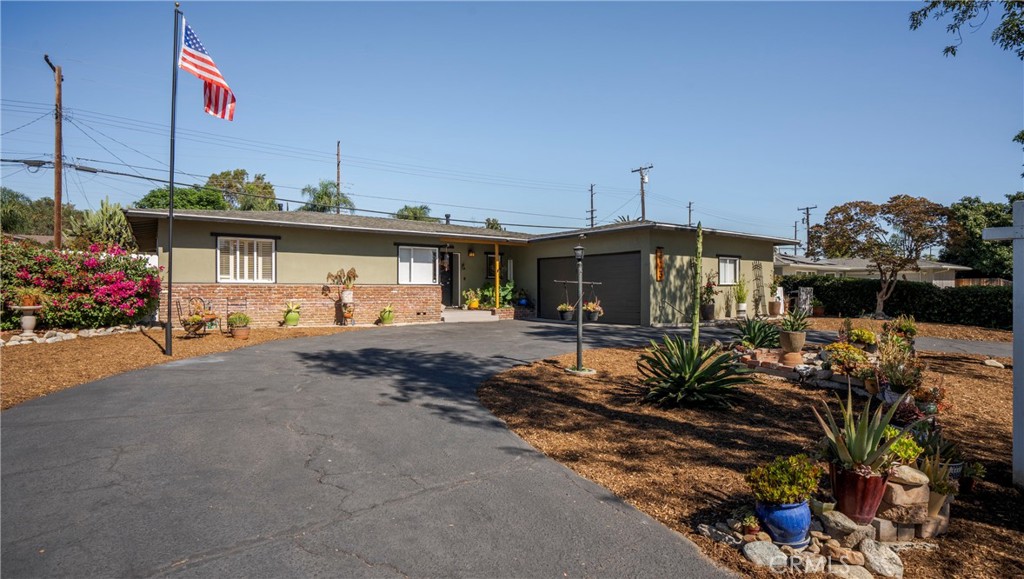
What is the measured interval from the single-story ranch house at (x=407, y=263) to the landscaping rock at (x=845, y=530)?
1375 cm

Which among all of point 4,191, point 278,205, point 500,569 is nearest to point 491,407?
point 500,569

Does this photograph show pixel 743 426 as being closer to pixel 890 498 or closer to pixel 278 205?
pixel 890 498

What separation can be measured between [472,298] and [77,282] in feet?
40.3

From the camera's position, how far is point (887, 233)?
1956cm

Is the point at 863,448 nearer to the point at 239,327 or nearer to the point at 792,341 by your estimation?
the point at 792,341

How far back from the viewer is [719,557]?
3150 mm

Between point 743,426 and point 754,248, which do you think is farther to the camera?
point 754,248

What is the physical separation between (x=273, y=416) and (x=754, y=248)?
19585 millimetres

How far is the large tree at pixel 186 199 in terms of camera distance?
118 feet

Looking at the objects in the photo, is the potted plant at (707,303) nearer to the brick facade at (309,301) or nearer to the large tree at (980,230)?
the brick facade at (309,301)

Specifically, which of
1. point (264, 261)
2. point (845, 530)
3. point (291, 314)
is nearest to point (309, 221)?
point (264, 261)

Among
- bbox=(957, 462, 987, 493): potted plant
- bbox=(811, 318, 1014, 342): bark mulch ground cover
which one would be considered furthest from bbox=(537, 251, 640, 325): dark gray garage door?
bbox=(957, 462, 987, 493): potted plant

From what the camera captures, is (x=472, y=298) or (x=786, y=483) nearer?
(x=786, y=483)

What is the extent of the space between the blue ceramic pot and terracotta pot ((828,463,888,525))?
1.25ft
